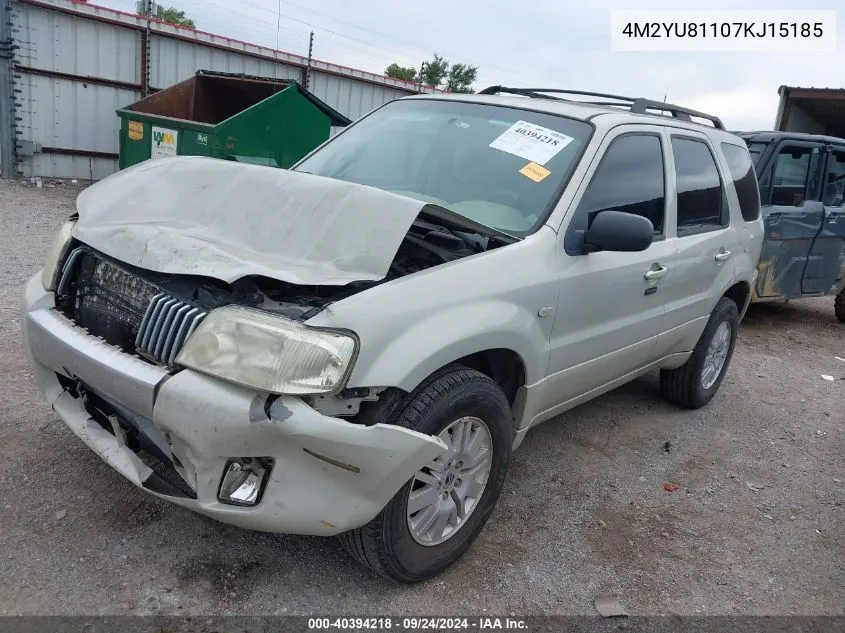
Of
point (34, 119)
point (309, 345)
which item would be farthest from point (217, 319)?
point (34, 119)

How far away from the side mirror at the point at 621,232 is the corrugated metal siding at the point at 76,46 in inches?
415

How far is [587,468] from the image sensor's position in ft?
12.2

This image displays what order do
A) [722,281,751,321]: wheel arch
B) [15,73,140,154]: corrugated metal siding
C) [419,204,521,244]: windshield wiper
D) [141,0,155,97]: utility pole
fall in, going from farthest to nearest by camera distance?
[141,0,155,97]: utility pole → [15,73,140,154]: corrugated metal siding → [722,281,751,321]: wheel arch → [419,204,521,244]: windshield wiper

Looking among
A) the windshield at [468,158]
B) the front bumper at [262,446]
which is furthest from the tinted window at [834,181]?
the front bumper at [262,446]

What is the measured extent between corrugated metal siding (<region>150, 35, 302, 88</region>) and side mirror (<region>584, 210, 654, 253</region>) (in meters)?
10.9

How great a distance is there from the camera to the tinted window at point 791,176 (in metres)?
6.73

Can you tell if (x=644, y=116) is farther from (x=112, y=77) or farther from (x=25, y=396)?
(x=112, y=77)

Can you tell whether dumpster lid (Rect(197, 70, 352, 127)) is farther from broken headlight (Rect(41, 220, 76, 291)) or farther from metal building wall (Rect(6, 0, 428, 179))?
broken headlight (Rect(41, 220, 76, 291))

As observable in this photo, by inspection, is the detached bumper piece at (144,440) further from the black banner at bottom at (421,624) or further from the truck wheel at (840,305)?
the truck wheel at (840,305)

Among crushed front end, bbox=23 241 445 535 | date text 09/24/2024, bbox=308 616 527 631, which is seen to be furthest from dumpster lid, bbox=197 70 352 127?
date text 09/24/2024, bbox=308 616 527 631

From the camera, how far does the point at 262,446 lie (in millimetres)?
2047

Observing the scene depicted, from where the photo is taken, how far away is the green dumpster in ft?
29.0

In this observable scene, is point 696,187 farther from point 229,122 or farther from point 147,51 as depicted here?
point 147,51

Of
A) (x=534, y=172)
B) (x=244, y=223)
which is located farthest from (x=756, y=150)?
(x=244, y=223)
